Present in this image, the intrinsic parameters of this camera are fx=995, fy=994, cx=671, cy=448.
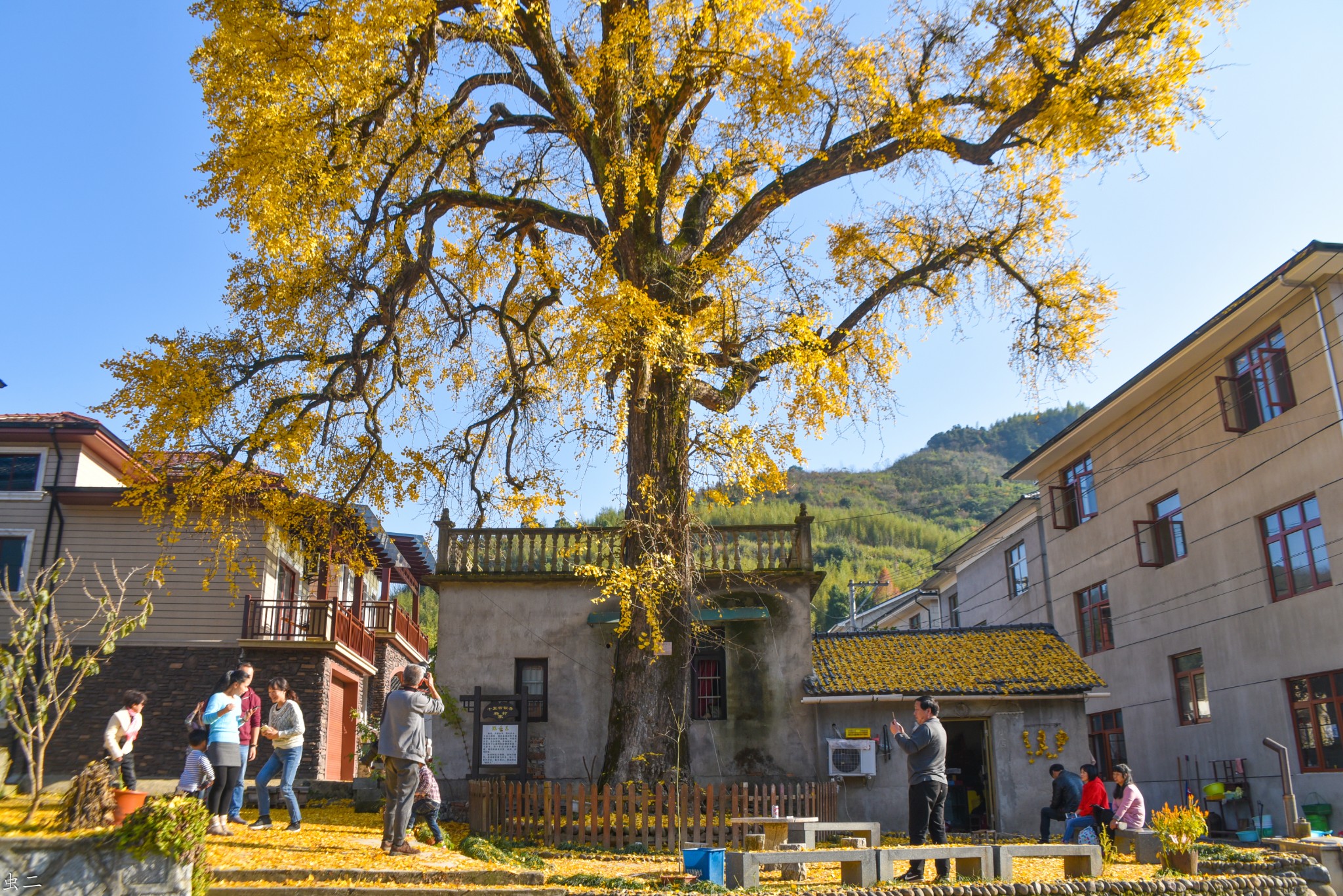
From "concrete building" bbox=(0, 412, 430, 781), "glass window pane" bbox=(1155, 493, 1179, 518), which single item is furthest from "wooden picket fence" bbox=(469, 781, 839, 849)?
"glass window pane" bbox=(1155, 493, 1179, 518)

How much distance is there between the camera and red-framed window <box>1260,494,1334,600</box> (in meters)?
17.1

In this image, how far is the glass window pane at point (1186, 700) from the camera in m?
21.0

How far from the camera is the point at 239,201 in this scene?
44.2ft

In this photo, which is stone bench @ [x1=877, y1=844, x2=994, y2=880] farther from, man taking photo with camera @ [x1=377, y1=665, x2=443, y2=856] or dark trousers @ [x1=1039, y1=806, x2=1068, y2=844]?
dark trousers @ [x1=1039, y1=806, x2=1068, y2=844]

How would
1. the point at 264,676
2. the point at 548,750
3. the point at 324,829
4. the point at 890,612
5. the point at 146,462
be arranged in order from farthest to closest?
the point at 890,612
the point at 264,676
the point at 548,750
the point at 146,462
the point at 324,829

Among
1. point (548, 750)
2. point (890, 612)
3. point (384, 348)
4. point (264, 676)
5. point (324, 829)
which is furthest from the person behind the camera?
point (890, 612)

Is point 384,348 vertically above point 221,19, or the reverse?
point 221,19

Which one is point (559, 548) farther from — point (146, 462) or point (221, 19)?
point (221, 19)

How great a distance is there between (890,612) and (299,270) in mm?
Result: 32929

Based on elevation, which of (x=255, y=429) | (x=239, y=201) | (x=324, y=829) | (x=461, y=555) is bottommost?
(x=324, y=829)

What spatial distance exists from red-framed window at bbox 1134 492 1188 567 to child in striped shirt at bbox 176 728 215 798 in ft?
63.6

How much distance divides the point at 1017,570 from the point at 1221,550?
10198 mm

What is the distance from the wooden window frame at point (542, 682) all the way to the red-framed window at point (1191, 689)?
1334 centimetres

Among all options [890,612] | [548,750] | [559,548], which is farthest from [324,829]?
[890,612]
